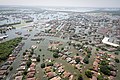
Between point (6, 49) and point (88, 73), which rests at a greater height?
point (6, 49)

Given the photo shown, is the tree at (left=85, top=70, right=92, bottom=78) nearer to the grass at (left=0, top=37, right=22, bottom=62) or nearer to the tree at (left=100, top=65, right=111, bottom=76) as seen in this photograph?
the tree at (left=100, top=65, right=111, bottom=76)

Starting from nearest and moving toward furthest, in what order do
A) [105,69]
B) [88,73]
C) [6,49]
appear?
[88,73]
[105,69]
[6,49]

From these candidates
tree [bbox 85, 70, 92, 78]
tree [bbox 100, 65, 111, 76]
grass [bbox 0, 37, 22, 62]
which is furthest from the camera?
grass [bbox 0, 37, 22, 62]

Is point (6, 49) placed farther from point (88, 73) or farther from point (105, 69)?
point (105, 69)

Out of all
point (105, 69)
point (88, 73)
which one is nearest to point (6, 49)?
point (88, 73)

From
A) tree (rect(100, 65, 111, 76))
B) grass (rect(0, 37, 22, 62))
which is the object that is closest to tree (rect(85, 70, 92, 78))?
tree (rect(100, 65, 111, 76))

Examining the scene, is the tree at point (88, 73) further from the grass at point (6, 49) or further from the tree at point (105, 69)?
the grass at point (6, 49)

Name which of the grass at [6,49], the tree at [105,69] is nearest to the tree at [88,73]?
the tree at [105,69]

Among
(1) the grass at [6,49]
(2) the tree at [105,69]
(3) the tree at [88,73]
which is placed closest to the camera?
(3) the tree at [88,73]

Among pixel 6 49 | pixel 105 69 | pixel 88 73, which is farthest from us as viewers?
pixel 6 49

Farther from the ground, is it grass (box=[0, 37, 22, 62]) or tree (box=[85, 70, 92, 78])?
grass (box=[0, 37, 22, 62])

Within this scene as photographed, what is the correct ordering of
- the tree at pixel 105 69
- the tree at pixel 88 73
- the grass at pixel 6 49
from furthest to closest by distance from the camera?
the grass at pixel 6 49
the tree at pixel 105 69
the tree at pixel 88 73
